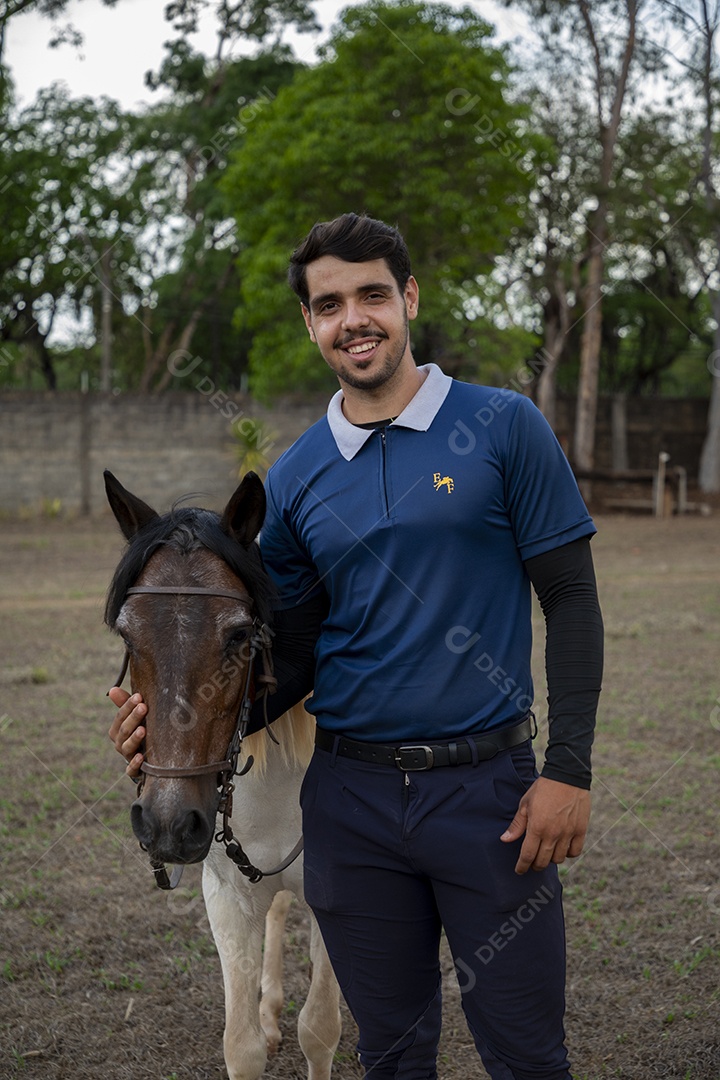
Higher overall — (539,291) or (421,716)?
(539,291)

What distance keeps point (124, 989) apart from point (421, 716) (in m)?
2.48

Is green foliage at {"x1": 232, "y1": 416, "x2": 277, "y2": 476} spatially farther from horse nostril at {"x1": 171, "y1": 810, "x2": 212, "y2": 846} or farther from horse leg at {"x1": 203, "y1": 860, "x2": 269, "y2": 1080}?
horse nostril at {"x1": 171, "y1": 810, "x2": 212, "y2": 846}

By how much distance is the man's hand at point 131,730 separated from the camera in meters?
2.14

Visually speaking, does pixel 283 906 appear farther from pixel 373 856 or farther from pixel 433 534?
pixel 433 534

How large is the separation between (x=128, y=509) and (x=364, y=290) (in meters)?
0.79

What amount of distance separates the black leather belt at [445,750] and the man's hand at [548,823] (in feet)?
0.40

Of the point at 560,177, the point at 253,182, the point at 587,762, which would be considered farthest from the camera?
the point at 560,177

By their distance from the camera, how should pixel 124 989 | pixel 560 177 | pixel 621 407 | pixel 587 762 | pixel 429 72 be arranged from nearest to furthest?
pixel 587 762 < pixel 124 989 < pixel 429 72 < pixel 560 177 < pixel 621 407

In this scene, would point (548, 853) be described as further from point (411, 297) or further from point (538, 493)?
point (411, 297)

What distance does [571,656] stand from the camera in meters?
2.12

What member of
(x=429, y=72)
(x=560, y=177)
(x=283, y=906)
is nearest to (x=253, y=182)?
(x=429, y=72)

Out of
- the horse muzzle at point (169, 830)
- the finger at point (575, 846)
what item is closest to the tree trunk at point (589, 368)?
the finger at point (575, 846)

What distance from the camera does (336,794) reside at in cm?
229

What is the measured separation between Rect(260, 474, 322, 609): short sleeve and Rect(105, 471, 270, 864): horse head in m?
0.07
